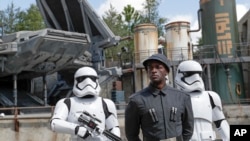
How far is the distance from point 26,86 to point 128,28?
18.3m

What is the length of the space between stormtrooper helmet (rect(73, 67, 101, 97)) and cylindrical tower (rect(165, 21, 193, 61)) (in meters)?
16.9

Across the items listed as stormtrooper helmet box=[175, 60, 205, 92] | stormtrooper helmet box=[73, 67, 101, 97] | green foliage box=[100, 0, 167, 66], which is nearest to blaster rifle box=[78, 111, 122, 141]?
stormtrooper helmet box=[73, 67, 101, 97]

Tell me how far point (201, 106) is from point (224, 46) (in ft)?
54.1

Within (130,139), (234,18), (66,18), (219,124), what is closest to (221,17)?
(234,18)

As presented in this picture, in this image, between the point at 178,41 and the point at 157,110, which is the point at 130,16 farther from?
the point at 157,110

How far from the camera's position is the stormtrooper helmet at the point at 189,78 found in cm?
526

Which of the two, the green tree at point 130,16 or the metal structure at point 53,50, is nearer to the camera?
the metal structure at point 53,50

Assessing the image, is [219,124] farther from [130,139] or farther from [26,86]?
[26,86]

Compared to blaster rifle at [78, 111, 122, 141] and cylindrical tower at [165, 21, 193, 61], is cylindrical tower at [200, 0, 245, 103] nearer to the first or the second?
cylindrical tower at [165, 21, 193, 61]

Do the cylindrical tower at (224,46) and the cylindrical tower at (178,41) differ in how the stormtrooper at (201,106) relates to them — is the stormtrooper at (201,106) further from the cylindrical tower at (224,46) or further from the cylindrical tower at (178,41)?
the cylindrical tower at (178,41)

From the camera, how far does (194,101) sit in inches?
203

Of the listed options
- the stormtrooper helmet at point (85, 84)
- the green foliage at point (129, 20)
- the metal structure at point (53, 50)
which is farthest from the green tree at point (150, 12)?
the stormtrooper helmet at point (85, 84)

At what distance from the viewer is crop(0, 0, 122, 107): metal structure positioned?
63.6 feet

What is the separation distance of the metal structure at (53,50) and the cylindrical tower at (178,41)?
3.89 metres
